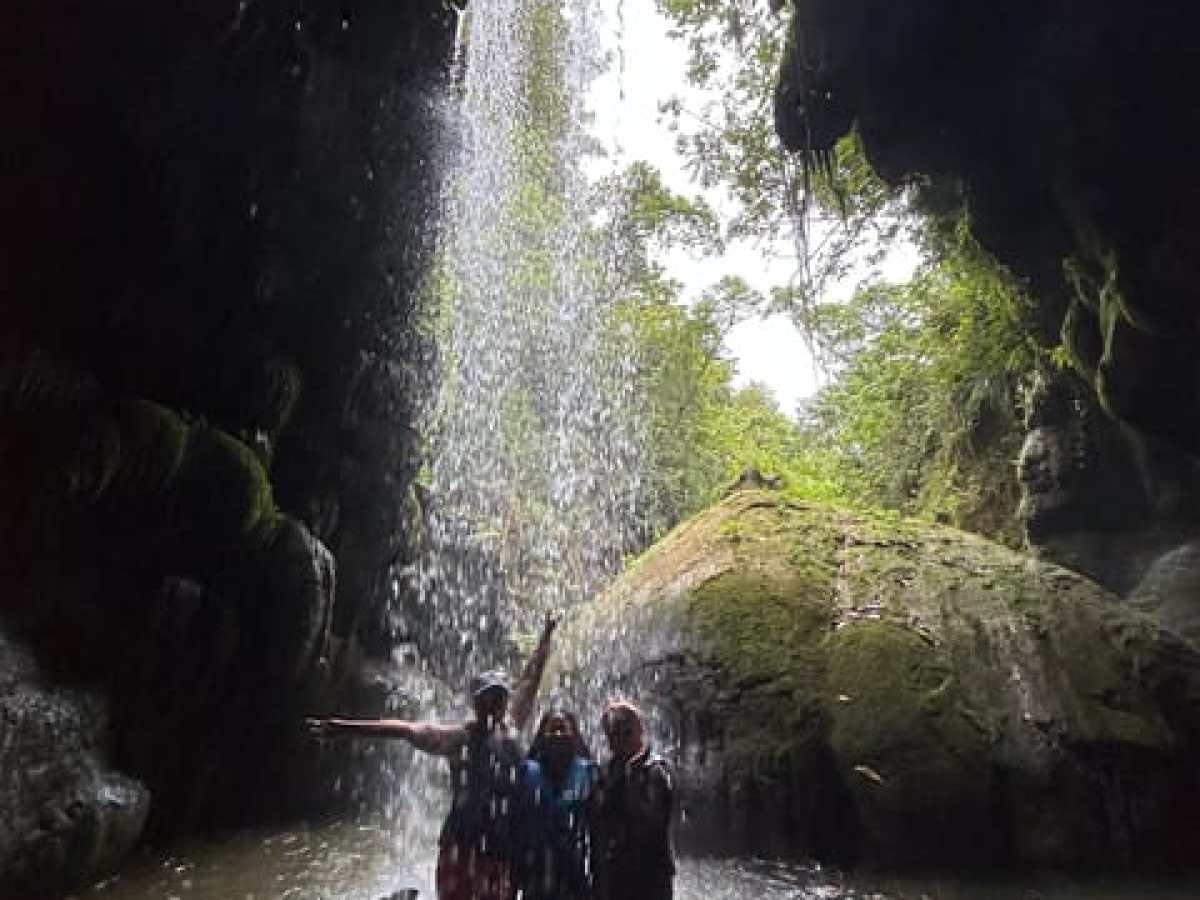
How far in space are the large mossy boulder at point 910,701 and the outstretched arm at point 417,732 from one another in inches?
130

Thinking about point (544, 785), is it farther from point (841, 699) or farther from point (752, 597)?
point (752, 597)

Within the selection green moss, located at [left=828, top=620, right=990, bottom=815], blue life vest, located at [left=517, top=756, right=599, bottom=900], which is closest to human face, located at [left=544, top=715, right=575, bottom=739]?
blue life vest, located at [left=517, top=756, right=599, bottom=900]

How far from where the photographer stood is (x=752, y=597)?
8.34 metres

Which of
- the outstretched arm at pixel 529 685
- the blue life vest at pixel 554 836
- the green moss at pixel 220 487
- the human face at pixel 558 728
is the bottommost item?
the blue life vest at pixel 554 836

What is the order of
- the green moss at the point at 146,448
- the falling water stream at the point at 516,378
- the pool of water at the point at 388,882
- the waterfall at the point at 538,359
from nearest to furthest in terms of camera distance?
1. the pool of water at the point at 388,882
2. the green moss at the point at 146,448
3. the falling water stream at the point at 516,378
4. the waterfall at the point at 538,359

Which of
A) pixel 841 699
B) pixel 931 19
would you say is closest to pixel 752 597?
pixel 841 699

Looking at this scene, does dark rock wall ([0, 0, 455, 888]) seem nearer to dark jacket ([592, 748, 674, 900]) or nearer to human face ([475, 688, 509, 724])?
human face ([475, 688, 509, 724])

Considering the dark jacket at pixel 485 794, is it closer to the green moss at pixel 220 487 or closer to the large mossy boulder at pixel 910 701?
the large mossy boulder at pixel 910 701

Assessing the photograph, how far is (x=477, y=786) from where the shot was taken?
14.8 ft

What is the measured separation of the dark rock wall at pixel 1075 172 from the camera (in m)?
7.12

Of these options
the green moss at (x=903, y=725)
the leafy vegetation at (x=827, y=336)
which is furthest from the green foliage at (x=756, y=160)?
the green moss at (x=903, y=725)

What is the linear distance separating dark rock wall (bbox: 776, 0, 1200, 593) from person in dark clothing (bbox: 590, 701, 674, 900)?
5850mm

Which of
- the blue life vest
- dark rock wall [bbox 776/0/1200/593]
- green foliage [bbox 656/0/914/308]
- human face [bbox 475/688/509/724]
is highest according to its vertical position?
green foliage [bbox 656/0/914/308]

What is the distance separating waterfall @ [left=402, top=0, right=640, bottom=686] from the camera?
671 inches
